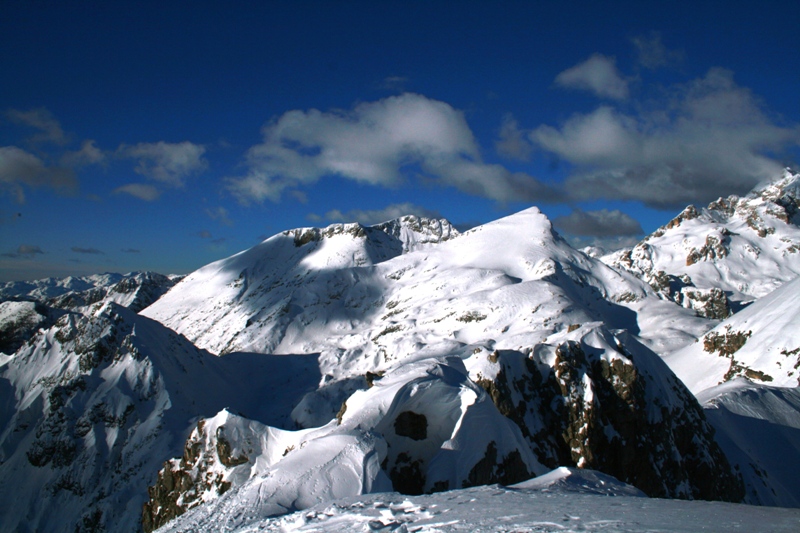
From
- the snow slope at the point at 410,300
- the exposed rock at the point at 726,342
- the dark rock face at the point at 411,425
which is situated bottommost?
the dark rock face at the point at 411,425

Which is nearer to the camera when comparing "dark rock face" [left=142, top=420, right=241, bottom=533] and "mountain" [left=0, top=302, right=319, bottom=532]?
"dark rock face" [left=142, top=420, right=241, bottom=533]

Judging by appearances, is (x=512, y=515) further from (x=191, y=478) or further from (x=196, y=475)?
(x=191, y=478)

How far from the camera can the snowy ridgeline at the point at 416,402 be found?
1703cm

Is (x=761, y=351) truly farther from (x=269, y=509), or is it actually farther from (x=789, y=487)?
(x=269, y=509)

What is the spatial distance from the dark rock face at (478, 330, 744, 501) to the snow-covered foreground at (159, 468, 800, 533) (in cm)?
1593

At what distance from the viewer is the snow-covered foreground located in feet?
36.6

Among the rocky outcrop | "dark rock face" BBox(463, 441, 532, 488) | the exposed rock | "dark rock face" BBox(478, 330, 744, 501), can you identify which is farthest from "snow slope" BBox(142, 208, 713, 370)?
the rocky outcrop

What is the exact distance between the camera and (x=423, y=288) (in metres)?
123

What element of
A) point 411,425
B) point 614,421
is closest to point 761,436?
point 614,421

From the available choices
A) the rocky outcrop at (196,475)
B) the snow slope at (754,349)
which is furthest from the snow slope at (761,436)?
the rocky outcrop at (196,475)

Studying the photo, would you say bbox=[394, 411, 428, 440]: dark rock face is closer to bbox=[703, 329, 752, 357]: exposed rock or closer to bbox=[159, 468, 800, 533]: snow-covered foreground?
bbox=[159, 468, 800, 533]: snow-covered foreground

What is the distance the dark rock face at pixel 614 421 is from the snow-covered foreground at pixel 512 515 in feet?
52.3

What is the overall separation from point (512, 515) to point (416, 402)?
11.0 m

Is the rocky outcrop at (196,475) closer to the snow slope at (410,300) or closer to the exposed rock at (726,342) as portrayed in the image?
the snow slope at (410,300)
